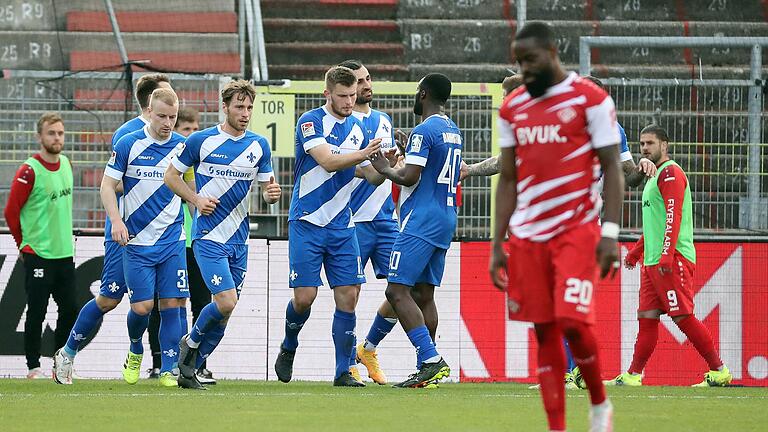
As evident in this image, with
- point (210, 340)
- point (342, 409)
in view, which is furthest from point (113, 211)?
point (342, 409)

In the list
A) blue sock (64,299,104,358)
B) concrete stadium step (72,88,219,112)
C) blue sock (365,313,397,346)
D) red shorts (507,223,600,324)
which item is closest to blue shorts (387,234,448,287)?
blue sock (365,313,397,346)

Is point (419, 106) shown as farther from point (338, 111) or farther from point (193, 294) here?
point (193, 294)

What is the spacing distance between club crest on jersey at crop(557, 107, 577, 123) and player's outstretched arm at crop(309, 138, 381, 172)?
10.8 feet

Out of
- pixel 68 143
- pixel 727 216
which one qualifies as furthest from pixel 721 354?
pixel 68 143

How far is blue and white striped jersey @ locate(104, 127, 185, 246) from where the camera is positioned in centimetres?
1016

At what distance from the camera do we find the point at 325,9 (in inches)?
757

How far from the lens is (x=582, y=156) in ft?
20.2

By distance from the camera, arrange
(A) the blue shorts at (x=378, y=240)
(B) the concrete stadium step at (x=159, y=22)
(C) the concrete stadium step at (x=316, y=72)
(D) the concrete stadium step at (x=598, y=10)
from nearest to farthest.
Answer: (A) the blue shorts at (x=378, y=240) < (C) the concrete stadium step at (x=316, y=72) < (B) the concrete stadium step at (x=159, y=22) < (D) the concrete stadium step at (x=598, y=10)

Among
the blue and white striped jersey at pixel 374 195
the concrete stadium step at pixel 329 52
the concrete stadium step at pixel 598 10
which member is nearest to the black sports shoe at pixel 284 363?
the blue and white striped jersey at pixel 374 195

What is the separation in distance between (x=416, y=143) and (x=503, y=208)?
3.19m

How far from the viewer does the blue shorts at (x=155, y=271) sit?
33.2ft

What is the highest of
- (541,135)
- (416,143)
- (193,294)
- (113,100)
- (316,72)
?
(316,72)

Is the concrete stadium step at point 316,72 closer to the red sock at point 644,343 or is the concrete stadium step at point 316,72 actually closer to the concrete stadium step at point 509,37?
the concrete stadium step at point 509,37

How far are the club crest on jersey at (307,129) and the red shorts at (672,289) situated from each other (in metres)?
3.44
